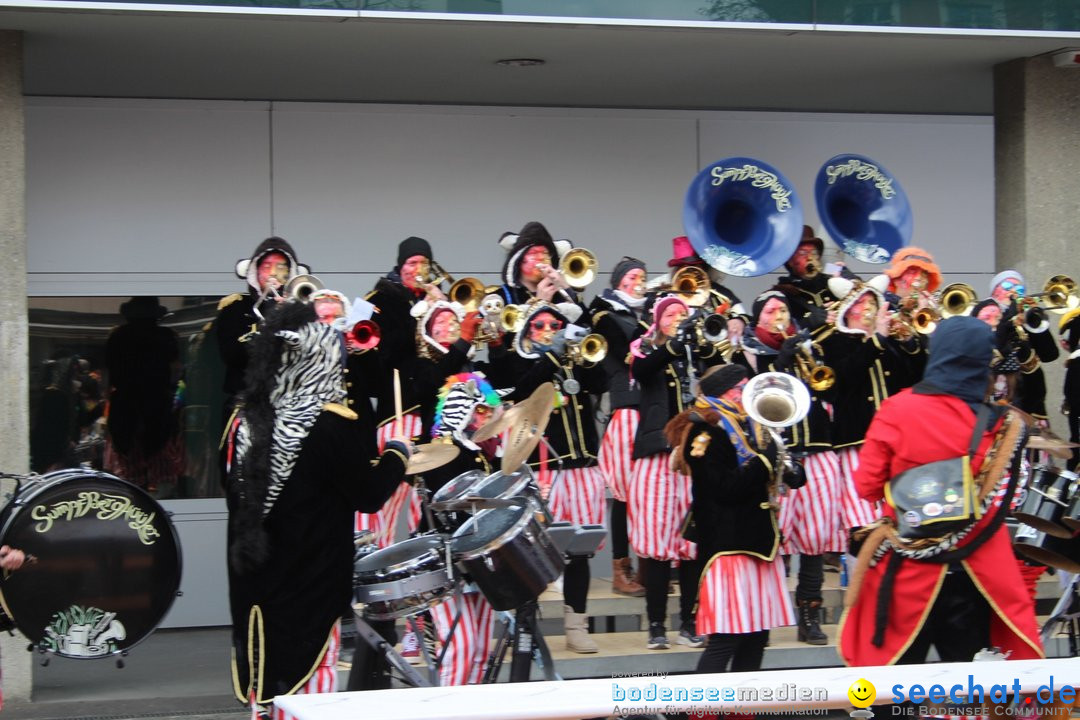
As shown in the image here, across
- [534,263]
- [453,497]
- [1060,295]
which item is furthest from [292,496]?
[1060,295]

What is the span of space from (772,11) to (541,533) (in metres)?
3.57

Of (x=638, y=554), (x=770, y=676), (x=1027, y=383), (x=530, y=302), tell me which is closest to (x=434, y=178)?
(x=530, y=302)

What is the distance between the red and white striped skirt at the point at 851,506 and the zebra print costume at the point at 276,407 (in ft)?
12.0

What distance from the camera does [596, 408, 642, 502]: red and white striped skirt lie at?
8086 millimetres

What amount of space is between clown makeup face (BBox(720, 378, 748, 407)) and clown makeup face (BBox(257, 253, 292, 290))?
253cm

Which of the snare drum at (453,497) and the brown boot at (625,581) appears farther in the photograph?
the brown boot at (625,581)

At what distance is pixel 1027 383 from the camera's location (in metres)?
8.92

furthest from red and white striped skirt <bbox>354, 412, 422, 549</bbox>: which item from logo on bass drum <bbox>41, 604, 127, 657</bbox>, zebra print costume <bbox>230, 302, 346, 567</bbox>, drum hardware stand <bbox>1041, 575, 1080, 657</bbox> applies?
drum hardware stand <bbox>1041, 575, 1080, 657</bbox>

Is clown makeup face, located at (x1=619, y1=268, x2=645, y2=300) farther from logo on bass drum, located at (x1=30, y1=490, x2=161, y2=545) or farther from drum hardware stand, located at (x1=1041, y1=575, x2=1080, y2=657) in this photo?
logo on bass drum, located at (x1=30, y1=490, x2=161, y2=545)

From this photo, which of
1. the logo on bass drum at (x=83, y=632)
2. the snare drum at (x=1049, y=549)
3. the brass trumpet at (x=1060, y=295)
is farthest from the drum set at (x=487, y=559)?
the brass trumpet at (x=1060, y=295)

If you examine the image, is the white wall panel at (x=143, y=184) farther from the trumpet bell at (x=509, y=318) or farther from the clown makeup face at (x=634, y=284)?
the clown makeup face at (x=634, y=284)

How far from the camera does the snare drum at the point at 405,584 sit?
5.68 m

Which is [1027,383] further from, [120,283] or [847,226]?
[120,283]

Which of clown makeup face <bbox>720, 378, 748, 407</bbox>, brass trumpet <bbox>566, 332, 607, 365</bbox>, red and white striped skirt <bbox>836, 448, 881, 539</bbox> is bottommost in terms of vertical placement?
red and white striped skirt <bbox>836, 448, 881, 539</bbox>
